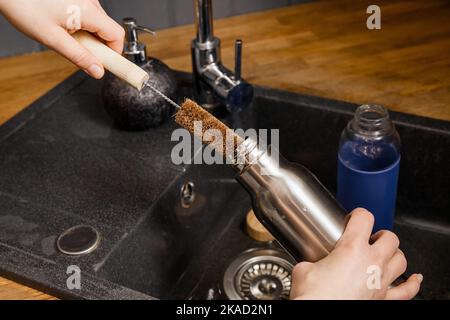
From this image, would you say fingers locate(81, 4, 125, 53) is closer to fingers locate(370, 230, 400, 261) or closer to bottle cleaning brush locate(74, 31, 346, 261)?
bottle cleaning brush locate(74, 31, 346, 261)

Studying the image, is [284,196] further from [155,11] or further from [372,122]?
[155,11]

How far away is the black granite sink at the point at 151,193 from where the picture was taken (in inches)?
29.6

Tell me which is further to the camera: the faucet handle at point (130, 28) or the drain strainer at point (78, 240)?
the faucet handle at point (130, 28)

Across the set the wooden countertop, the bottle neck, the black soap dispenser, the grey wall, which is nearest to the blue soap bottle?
the bottle neck

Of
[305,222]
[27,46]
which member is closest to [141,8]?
[27,46]

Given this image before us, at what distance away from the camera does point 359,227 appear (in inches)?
24.2

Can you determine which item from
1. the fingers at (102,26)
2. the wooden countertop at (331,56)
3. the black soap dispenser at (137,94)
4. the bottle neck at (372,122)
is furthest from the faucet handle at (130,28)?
the bottle neck at (372,122)

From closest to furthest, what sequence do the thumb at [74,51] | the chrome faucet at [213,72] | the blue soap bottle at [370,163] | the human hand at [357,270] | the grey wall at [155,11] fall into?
the human hand at [357,270]
the thumb at [74,51]
the blue soap bottle at [370,163]
the chrome faucet at [213,72]
the grey wall at [155,11]

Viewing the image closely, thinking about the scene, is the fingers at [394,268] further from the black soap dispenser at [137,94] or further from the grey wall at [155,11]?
the grey wall at [155,11]

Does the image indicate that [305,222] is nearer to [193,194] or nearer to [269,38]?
[193,194]

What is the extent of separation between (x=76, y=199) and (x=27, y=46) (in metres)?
0.49

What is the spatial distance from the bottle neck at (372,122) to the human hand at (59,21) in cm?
36

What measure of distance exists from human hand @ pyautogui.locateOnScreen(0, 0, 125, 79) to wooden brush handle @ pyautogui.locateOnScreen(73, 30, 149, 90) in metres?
0.01

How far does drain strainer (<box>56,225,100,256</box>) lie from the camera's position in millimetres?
721
